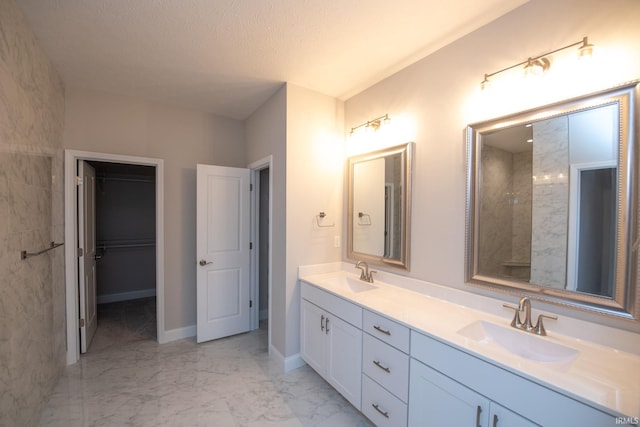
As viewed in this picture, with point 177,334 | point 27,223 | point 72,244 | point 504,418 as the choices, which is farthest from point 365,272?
point 72,244

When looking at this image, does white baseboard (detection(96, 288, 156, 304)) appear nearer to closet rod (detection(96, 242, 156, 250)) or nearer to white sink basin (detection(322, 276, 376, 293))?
closet rod (detection(96, 242, 156, 250))

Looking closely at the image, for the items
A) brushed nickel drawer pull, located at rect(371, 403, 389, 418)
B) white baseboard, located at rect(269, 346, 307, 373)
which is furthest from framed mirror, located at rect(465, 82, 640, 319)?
white baseboard, located at rect(269, 346, 307, 373)

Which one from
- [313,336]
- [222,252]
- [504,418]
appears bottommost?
[313,336]

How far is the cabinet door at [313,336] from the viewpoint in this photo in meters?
2.22

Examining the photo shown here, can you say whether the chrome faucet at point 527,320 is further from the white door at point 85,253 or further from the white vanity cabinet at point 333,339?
the white door at point 85,253

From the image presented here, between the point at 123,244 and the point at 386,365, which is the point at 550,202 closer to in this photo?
the point at 386,365

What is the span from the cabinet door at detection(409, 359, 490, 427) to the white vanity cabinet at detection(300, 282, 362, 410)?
456 mm

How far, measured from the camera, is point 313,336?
91.9 inches

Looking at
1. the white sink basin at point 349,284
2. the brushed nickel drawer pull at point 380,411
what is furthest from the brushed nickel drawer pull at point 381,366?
the white sink basin at point 349,284

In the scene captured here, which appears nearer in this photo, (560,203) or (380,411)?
(560,203)

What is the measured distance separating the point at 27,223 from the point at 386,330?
2458mm

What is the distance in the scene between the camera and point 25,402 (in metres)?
1.67

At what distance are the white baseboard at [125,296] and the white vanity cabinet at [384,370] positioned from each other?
14.4 ft

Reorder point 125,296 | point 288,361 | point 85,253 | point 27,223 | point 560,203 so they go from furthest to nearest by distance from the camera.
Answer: point 125,296 → point 85,253 → point 288,361 → point 27,223 → point 560,203
